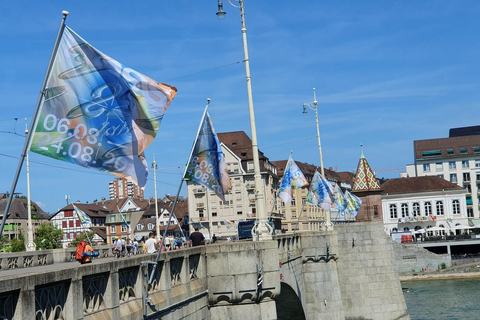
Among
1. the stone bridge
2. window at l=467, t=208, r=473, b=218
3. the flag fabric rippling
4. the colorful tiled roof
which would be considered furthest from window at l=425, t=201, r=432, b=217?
the flag fabric rippling

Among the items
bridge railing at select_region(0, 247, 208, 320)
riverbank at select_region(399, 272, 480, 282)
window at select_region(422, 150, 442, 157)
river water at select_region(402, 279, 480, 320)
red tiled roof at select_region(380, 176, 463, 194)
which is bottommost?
river water at select_region(402, 279, 480, 320)

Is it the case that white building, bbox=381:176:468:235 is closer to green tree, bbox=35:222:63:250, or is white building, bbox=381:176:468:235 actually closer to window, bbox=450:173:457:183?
window, bbox=450:173:457:183

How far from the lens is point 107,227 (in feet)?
437

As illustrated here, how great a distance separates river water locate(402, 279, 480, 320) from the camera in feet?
206

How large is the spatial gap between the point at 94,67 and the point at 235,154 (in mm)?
93059

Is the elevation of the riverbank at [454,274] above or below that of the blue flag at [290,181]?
below

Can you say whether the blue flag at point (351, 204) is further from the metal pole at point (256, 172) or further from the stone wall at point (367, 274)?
the metal pole at point (256, 172)

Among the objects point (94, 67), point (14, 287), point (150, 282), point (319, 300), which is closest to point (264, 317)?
point (150, 282)

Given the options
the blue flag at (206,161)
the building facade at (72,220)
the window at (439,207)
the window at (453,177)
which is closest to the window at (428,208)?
the window at (439,207)

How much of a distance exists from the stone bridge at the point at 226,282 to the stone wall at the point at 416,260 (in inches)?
2272

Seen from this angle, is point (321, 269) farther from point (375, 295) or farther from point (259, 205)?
point (259, 205)

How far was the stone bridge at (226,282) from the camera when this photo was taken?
1034cm

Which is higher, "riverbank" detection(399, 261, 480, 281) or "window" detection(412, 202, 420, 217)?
"window" detection(412, 202, 420, 217)

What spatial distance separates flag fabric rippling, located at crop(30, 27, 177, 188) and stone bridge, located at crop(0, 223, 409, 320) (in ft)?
5.95
